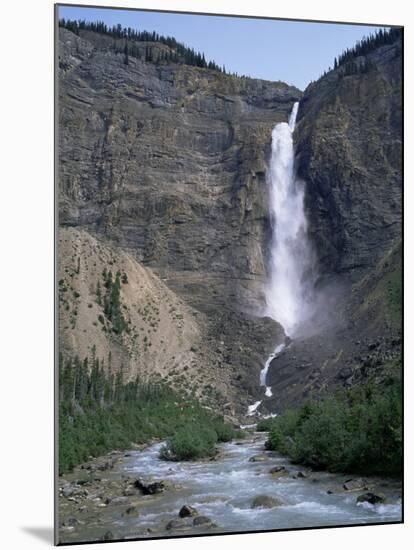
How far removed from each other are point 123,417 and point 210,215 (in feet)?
8.40

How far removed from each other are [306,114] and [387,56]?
3.70 ft

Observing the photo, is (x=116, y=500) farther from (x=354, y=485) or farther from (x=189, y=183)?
(x=189, y=183)

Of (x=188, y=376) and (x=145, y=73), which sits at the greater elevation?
(x=145, y=73)

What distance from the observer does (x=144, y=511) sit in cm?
893

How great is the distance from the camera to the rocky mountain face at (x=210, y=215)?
1031 centimetres

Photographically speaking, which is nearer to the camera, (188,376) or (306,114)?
(188,376)

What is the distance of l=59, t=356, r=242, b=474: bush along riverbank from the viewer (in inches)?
367

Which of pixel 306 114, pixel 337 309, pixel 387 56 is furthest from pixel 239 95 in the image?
pixel 337 309

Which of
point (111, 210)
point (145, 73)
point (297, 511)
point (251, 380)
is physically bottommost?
point (297, 511)

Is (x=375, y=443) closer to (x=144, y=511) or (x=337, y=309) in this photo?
(x=337, y=309)

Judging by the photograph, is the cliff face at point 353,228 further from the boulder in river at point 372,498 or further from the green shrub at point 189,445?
the boulder in river at point 372,498

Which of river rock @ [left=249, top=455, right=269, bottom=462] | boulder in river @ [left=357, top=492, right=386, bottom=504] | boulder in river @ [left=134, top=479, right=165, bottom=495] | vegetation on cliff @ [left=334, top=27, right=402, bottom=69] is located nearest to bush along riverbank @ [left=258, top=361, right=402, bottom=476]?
river rock @ [left=249, top=455, right=269, bottom=462]

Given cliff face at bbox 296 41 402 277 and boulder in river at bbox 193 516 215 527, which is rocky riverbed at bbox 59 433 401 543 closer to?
boulder in river at bbox 193 516 215 527

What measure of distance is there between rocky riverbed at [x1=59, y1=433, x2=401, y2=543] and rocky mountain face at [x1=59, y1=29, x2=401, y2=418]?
0.88 meters
